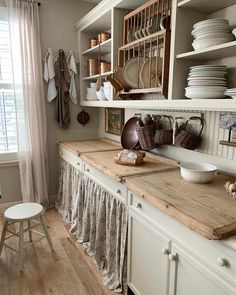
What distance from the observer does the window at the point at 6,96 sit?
2.62 m

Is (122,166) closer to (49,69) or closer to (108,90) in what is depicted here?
(108,90)

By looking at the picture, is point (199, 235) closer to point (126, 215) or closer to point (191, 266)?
point (191, 266)

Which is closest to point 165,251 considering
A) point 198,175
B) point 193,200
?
point 193,200

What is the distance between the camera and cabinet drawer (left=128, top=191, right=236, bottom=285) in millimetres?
902

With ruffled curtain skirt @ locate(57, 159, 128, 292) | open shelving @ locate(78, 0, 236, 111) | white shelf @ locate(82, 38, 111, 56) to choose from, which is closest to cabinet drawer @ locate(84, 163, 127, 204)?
Result: ruffled curtain skirt @ locate(57, 159, 128, 292)

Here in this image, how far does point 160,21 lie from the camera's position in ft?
5.33

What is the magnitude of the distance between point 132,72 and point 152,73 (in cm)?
22

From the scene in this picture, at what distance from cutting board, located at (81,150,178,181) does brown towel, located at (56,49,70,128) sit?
943 mm

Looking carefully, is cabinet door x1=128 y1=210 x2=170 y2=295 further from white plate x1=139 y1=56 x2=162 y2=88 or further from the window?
the window

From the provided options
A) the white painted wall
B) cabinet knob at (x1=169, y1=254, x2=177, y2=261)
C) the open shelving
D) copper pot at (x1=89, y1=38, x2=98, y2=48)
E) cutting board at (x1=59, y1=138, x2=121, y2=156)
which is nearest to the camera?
cabinet knob at (x1=169, y1=254, x2=177, y2=261)

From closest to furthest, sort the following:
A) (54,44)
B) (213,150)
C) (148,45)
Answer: (213,150) < (148,45) < (54,44)

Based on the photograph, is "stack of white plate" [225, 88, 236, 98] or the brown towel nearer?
"stack of white plate" [225, 88, 236, 98]

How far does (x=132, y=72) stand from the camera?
198 cm

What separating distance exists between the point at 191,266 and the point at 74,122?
2.43m
